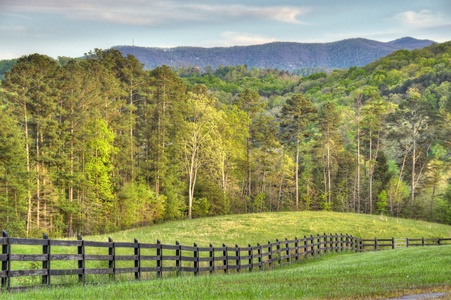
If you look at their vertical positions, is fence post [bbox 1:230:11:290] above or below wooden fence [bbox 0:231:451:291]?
above

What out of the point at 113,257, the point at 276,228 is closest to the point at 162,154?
the point at 276,228

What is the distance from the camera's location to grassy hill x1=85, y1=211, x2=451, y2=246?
57.6 meters

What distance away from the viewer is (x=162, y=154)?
87.1 meters

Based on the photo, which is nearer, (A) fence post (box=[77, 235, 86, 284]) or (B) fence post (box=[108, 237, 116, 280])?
(A) fence post (box=[77, 235, 86, 284])

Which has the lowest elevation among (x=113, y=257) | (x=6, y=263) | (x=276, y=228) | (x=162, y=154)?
(x=276, y=228)

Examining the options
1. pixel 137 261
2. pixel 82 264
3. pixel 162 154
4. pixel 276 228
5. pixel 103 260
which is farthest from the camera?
pixel 162 154

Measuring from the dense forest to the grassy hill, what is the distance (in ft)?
33.7

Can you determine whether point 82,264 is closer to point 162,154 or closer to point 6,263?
point 6,263

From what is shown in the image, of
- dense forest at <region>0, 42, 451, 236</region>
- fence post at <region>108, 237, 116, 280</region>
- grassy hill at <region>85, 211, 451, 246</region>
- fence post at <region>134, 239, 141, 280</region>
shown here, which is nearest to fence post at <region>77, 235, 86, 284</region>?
fence post at <region>108, 237, 116, 280</region>

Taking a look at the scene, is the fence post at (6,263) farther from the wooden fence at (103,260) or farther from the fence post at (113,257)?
the fence post at (113,257)

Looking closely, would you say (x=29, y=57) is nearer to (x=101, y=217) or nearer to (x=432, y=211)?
(x=101, y=217)

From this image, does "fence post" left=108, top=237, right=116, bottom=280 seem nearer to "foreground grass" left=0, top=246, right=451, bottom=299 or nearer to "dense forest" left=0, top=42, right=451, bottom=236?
"foreground grass" left=0, top=246, right=451, bottom=299

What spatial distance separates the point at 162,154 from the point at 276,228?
26281 mm

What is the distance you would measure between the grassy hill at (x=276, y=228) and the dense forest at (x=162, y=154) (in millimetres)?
10285
